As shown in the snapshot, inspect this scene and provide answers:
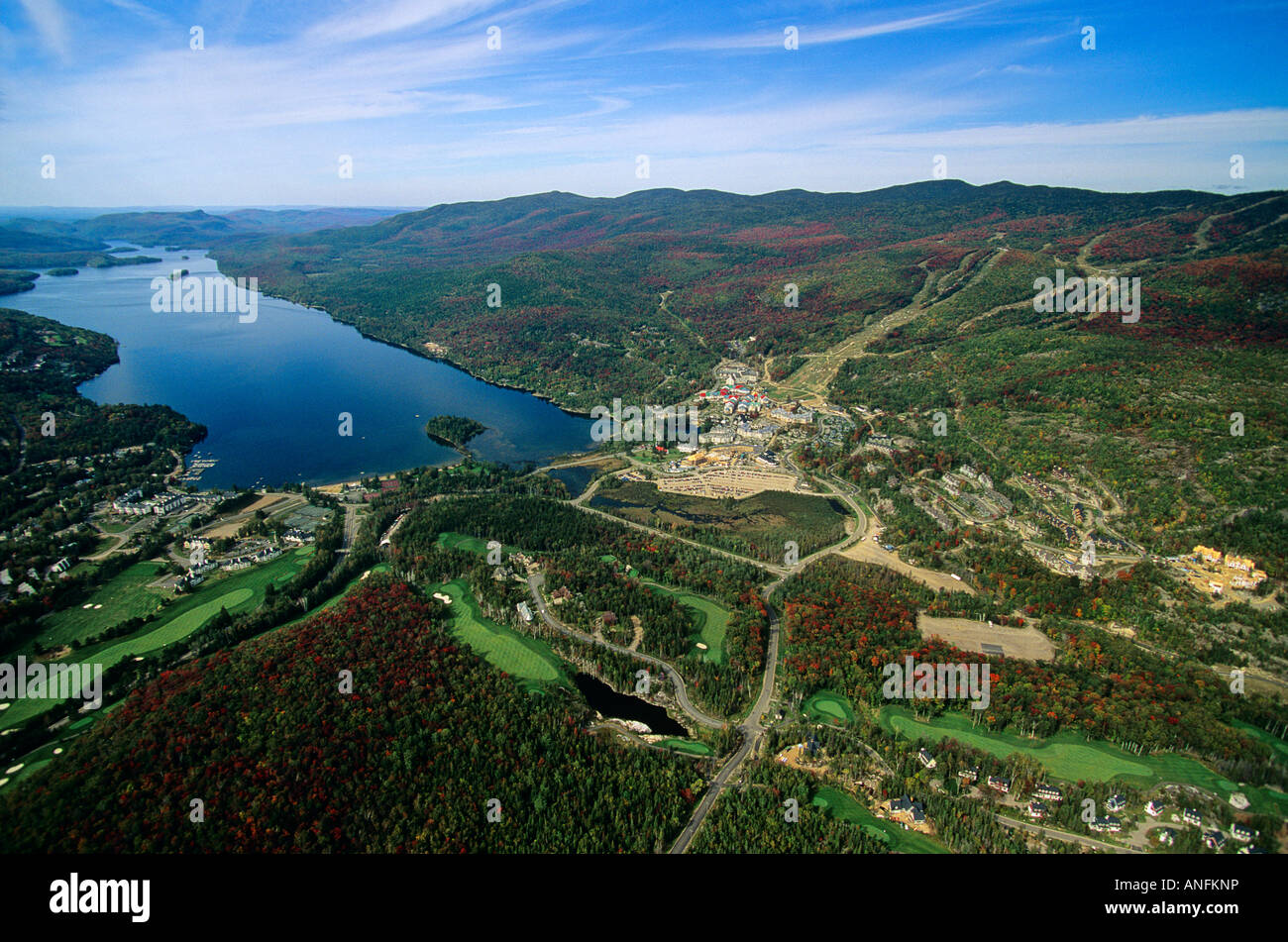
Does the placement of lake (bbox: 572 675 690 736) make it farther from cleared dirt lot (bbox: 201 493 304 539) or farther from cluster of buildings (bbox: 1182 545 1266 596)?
cluster of buildings (bbox: 1182 545 1266 596)

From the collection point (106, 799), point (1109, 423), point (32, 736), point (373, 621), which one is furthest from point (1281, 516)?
point (32, 736)

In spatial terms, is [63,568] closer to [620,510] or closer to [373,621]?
[373,621]

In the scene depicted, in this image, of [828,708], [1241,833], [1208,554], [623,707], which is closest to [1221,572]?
[1208,554]

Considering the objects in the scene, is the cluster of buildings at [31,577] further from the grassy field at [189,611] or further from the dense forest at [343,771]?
the dense forest at [343,771]

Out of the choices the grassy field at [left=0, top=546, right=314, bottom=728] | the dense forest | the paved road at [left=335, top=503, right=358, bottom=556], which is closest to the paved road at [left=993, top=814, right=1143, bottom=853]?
the dense forest

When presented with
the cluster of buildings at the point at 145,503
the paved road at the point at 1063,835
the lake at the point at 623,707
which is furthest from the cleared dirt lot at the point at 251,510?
the paved road at the point at 1063,835

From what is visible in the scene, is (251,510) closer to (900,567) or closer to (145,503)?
(145,503)
